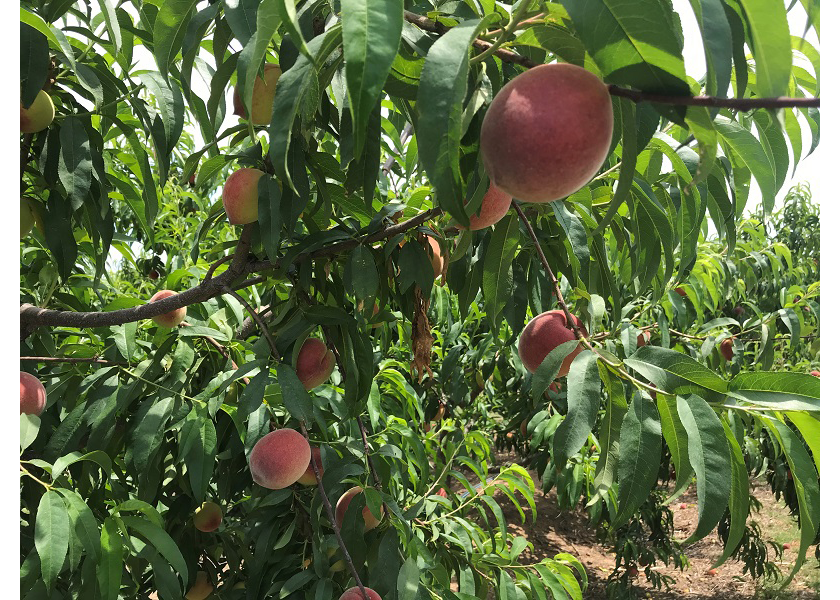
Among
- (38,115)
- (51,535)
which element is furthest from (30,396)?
(38,115)

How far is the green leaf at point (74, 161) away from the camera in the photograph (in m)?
1.09

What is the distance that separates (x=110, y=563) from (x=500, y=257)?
2.39 feet

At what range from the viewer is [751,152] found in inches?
29.9

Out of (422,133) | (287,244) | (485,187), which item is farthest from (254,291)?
(422,133)

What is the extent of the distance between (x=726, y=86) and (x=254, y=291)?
1.90 meters

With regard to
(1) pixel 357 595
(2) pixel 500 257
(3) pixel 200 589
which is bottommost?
(3) pixel 200 589

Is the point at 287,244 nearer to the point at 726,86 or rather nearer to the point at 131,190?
the point at 131,190

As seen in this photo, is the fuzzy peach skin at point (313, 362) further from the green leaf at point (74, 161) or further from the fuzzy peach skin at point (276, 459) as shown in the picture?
the green leaf at point (74, 161)

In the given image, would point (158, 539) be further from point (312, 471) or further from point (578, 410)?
point (578, 410)

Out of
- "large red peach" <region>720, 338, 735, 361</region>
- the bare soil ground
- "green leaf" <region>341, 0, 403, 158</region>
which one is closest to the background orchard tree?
"green leaf" <region>341, 0, 403, 158</region>

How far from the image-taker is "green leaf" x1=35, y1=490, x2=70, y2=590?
840 millimetres

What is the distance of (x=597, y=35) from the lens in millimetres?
489

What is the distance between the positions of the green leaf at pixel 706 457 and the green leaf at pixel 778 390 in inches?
1.7

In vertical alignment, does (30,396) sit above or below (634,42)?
below
